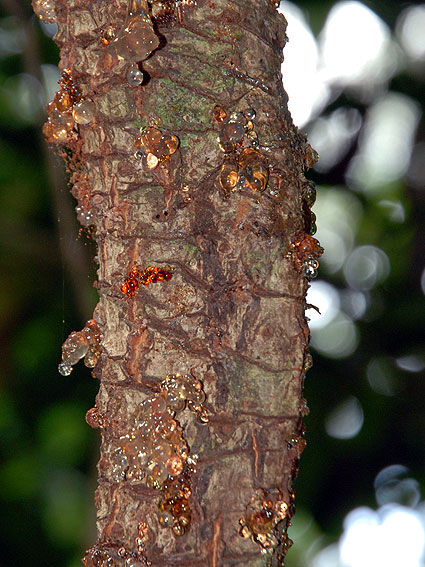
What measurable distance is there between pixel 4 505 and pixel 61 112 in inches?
20.1

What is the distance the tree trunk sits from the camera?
0.69 ft

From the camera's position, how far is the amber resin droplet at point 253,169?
21 cm

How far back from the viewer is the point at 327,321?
73 centimetres

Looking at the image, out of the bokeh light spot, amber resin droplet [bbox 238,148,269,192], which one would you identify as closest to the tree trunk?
amber resin droplet [bbox 238,148,269,192]

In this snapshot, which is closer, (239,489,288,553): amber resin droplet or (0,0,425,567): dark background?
(239,489,288,553): amber resin droplet

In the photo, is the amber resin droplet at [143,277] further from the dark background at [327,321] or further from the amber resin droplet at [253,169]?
the dark background at [327,321]

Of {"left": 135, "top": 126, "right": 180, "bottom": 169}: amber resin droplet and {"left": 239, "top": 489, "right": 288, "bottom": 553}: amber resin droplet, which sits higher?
{"left": 135, "top": 126, "right": 180, "bottom": 169}: amber resin droplet

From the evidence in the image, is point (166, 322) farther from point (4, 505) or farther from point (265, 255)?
point (4, 505)

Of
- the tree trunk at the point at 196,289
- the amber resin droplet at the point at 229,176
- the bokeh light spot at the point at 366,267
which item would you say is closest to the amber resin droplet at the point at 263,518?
the tree trunk at the point at 196,289

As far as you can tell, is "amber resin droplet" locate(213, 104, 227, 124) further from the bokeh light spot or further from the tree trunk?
the bokeh light spot

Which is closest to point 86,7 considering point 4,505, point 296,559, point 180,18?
point 180,18

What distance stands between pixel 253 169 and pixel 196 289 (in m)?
0.04

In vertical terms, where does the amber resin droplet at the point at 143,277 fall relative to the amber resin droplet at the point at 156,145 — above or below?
below

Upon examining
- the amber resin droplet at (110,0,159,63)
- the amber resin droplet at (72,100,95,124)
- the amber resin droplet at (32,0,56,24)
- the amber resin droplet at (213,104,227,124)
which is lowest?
the amber resin droplet at (72,100,95,124)
